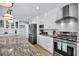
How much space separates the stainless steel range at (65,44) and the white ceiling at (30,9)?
464mm

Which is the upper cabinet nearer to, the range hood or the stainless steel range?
the range hood

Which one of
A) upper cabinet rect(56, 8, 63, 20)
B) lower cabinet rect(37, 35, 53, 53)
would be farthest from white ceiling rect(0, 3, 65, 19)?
lower cabinet rect(37, 35, 53, 53)

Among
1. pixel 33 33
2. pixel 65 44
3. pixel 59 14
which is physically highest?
pixel 59 14

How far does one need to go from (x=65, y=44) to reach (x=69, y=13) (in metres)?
0.49

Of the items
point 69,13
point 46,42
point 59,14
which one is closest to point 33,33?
point 46,42

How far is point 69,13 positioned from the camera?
4.93 ft

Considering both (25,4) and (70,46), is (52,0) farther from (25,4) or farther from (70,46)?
(70,46)

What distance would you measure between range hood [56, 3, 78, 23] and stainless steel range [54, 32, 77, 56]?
0.74ft

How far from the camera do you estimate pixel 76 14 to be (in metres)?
1.41

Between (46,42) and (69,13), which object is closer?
(69,13)

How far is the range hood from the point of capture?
4.52ft

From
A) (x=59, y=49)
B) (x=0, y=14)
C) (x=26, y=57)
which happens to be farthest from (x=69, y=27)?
(x=0, y=14)

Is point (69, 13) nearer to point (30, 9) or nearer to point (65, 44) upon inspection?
point (65, 44)

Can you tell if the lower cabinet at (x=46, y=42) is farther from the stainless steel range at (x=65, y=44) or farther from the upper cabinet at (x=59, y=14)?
the upper cabinet at (x=59, y=14)
